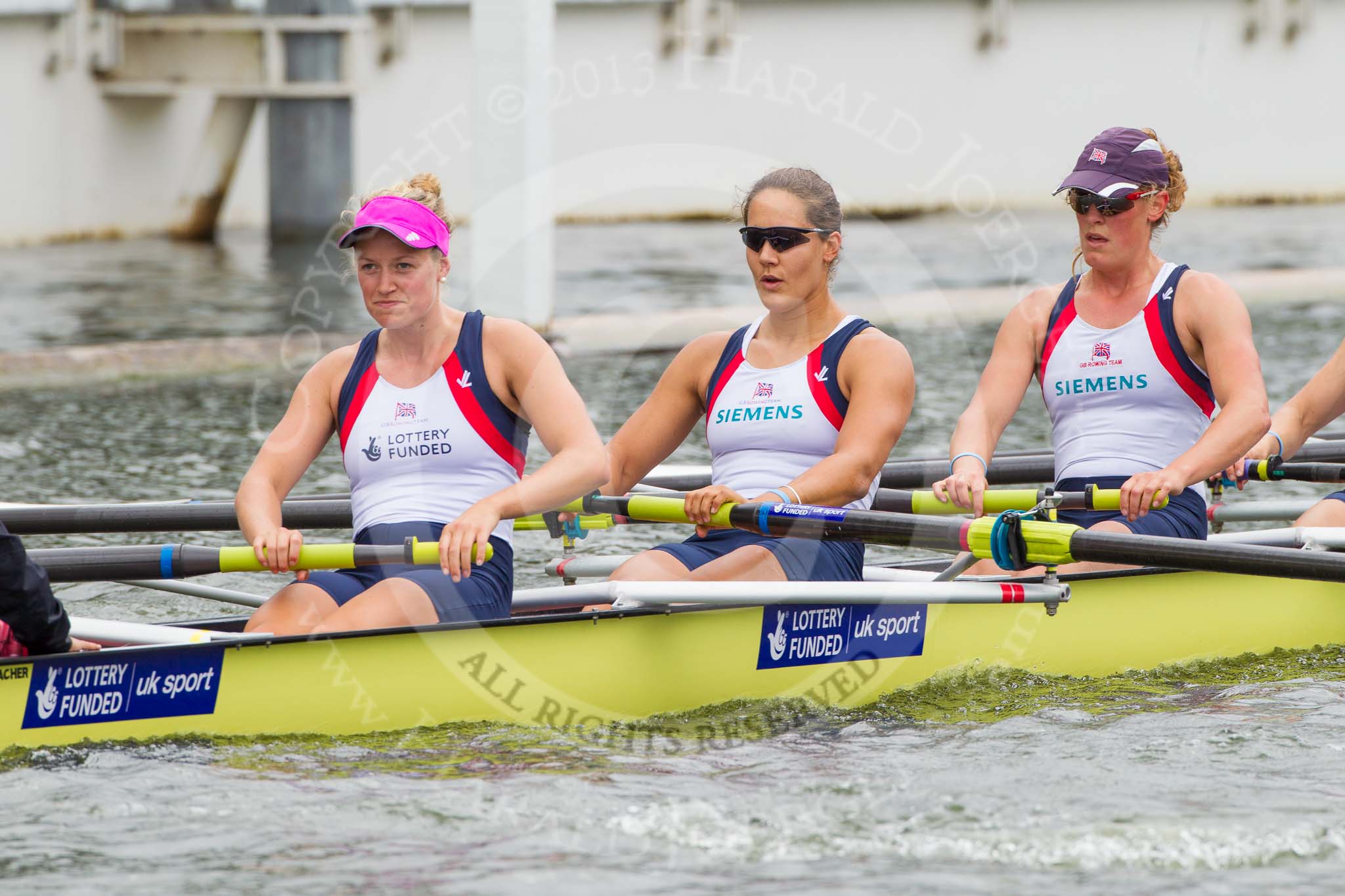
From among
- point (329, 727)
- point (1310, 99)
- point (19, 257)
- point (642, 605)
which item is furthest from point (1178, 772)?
point (1310, 99)

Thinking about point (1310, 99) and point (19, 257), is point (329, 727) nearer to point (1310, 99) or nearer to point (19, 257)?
point (19, 257)

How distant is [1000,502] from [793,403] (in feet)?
2.96

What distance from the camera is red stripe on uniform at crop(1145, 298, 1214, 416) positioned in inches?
223

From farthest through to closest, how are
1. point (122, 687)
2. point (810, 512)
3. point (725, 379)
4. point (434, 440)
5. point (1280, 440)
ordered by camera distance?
1. point (1280, 440)
2. point (725, 379)
3. point (810, 512)
4. point (434, 440)
5. point (122, 687)

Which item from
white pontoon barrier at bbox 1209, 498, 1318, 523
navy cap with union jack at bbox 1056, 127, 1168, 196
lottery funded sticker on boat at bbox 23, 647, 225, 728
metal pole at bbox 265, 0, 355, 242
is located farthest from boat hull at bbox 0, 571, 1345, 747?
metal pole at bbox 265, 0, 355, 242

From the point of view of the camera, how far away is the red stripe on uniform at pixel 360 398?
499cm

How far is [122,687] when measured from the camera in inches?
175

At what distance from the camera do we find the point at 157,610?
6547mm

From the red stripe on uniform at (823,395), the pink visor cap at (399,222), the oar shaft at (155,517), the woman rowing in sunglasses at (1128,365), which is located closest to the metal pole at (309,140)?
the oar shaft at (155,517)

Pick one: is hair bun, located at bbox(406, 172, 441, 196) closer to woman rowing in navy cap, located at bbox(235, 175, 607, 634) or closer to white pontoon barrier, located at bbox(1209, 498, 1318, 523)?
woman rowing in navy cap, located at bbox(235, 175, 607, 634)

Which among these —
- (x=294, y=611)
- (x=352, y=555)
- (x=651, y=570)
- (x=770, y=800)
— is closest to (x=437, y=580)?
(x=352, y=555)

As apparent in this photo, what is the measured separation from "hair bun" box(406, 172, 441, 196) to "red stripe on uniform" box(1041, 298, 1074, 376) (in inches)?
84.0

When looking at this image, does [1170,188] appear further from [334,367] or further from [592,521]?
[334,367]

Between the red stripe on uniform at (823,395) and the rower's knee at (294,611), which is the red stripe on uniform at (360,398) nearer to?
the rower's knee at (294,611)
